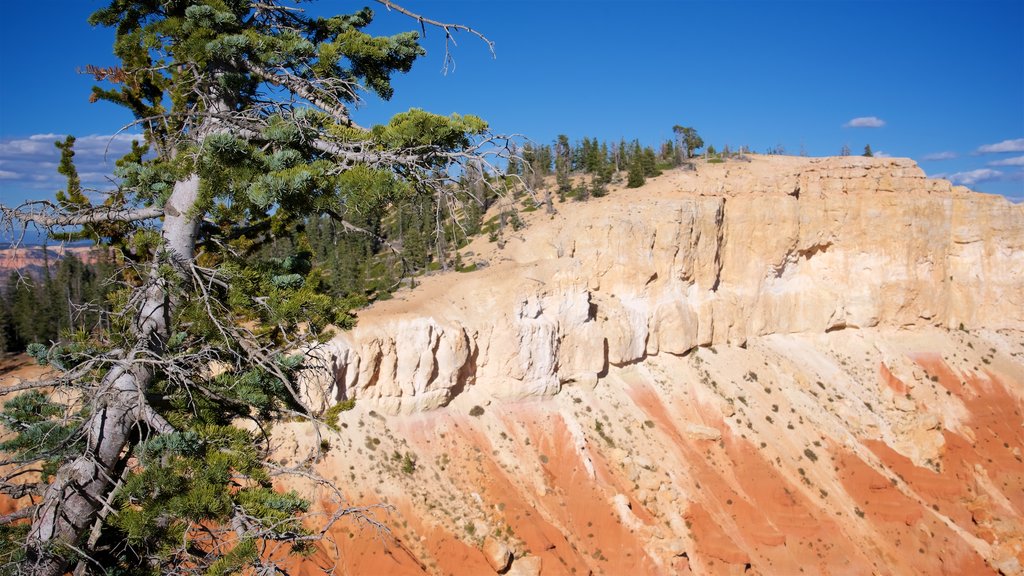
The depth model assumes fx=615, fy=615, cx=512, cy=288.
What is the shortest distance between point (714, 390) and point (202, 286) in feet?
117

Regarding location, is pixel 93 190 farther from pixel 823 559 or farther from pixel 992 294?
pixel 992 294

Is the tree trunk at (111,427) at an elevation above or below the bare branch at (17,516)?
above

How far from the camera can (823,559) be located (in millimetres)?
29859

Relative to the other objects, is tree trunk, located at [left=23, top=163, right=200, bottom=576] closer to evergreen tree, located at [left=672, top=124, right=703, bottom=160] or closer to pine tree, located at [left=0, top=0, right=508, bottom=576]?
pine tree, located at [left=0, top=0, right=508, bottom=576]

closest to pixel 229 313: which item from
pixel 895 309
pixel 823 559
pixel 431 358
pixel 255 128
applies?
pixel 255 128

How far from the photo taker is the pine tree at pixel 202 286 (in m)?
5.12

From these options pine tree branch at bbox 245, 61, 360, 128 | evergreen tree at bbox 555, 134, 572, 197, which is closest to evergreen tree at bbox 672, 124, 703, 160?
evergreen tree at bbox 555, 134, 572, 197

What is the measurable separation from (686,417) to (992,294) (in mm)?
30389

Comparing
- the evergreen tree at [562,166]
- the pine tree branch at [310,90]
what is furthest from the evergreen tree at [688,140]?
the pine tree branch at [310,90]

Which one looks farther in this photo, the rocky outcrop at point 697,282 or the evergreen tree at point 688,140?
the evergreen tree at point 688,140

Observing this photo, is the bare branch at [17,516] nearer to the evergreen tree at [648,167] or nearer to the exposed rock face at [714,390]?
the exposed rock face at [714,390]

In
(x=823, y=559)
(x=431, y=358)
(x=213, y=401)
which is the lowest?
(x=823, y=559)

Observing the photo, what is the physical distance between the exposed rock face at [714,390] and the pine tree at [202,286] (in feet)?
51.3

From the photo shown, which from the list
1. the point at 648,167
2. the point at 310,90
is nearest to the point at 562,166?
the point at 648,167
